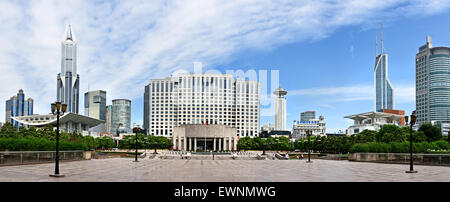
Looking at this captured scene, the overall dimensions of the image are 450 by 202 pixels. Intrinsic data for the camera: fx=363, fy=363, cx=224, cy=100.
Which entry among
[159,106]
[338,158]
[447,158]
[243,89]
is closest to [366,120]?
[243,89]

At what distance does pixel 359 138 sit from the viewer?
255 feet

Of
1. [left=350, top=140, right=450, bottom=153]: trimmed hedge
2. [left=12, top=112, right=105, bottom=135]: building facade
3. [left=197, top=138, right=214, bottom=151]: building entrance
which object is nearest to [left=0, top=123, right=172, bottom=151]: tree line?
[left=197, top=138, right=214, bottom=151]: building entrance

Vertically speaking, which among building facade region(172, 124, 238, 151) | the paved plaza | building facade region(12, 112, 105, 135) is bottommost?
building facade region(172, 124, 238, 151)

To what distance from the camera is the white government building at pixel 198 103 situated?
187000mm

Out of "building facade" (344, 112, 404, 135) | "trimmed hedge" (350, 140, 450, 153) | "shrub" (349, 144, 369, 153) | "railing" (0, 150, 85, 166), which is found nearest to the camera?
"railing" (0, 150, 85, 166)

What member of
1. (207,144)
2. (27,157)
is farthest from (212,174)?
(207,144)

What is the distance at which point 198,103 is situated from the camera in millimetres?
188250

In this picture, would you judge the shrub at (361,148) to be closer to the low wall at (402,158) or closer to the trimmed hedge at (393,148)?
the trimmed hedge at (393,148)

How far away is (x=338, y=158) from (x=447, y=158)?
74.7ft

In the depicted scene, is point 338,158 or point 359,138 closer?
point 338,158

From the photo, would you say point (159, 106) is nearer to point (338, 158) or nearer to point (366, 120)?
point (366, 120)

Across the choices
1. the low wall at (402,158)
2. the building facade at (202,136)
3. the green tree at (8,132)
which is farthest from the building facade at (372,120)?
the green tree at (8,132)

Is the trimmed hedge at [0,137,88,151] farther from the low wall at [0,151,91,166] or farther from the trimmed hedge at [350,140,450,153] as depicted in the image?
the trimmed hedge at [350,140,450,153]

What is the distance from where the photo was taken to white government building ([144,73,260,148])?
614ft
